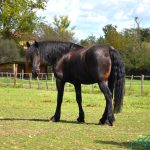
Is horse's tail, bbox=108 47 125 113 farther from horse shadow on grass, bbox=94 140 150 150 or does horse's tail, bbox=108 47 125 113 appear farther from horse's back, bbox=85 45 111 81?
horse shadow on grass, bbox=94 140 150 150

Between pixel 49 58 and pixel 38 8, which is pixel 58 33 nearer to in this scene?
pixel 38 8

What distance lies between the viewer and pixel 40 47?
12906 millimetres

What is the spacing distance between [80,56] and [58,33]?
7556 cm

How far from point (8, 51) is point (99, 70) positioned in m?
72.0

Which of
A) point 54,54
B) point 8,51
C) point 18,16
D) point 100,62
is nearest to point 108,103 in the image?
point 100,62

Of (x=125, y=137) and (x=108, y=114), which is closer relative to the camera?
(x=125, y=137)

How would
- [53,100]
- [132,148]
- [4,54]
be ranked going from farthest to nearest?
[4,54]
[53,100]
[132,148]

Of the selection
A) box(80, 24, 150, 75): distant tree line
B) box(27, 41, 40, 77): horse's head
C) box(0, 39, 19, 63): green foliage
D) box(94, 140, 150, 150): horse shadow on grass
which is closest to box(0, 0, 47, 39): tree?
box(80, 24, 150, 75): distant tree line

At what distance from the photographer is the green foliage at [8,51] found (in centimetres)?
8238

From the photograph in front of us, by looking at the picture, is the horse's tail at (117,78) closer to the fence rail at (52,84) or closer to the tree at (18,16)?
the fence rail at (52,84)

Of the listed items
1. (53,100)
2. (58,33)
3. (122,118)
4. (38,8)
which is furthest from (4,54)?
(122,118)

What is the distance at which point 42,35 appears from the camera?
83.3m

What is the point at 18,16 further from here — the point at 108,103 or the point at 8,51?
the point at 108,103

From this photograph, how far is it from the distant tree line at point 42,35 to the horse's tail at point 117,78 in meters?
23.3
